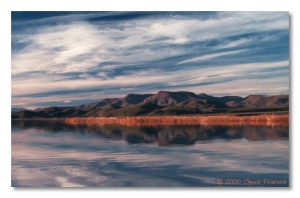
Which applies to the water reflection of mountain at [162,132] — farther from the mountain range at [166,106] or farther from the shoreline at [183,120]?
the mountain range at [166,106]

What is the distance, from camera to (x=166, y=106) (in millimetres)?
A: 5551

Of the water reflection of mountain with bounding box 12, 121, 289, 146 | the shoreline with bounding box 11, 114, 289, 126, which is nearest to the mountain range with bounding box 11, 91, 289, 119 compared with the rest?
the shoreline with bounding box 11, 114, 289, 126

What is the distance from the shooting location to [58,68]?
554cm

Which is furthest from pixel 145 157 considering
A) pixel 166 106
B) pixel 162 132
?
pixel 166 106

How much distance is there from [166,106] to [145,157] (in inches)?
27.6

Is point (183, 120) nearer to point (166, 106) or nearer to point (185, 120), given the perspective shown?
point (185, 120)

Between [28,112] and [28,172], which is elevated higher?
[28,112]

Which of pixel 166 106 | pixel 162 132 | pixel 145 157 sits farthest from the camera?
pixel 162 132

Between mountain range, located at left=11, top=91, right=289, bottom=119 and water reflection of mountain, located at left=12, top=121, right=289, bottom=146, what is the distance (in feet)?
0.51

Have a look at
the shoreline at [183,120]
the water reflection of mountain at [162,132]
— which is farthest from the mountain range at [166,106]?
the water reflection of mountain at [162,132]

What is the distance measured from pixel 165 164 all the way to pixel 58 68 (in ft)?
5.96

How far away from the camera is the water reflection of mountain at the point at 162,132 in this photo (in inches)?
217
